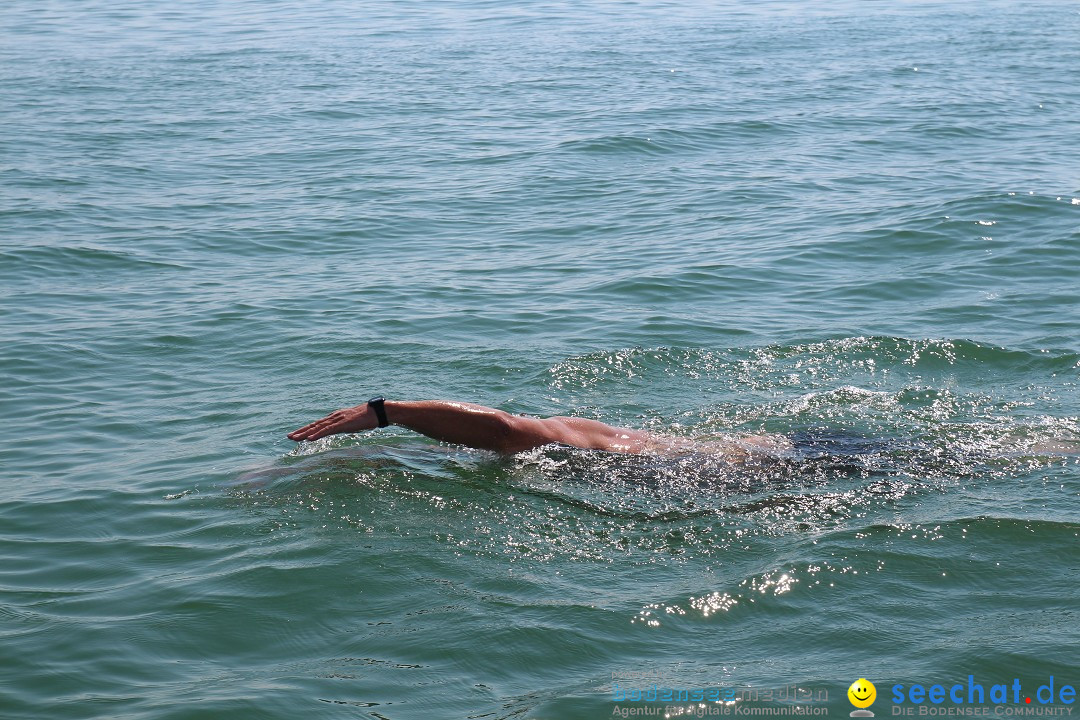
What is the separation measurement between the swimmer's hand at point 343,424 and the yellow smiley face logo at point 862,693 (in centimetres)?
295

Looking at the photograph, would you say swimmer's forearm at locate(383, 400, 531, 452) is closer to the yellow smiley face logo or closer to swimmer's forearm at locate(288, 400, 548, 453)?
swimmer's forearm at locate(288, 400, 548, 453)

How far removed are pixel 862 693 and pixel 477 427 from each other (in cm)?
275

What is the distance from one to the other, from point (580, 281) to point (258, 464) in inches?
190

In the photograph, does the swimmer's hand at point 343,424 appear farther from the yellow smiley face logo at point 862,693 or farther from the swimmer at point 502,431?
the yellow smiley face logo at point 862,693

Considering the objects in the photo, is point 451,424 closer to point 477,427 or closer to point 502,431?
point 477,427

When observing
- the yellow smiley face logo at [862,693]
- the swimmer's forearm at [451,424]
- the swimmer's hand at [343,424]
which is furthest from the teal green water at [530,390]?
the swimmer's hand at [343,424]

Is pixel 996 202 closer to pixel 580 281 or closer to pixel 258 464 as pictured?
pixel 580 281

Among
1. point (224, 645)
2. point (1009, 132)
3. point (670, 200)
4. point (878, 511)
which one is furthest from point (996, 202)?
point (224, 645)

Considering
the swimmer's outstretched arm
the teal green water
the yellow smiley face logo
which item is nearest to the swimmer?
the swimmer's outstretched arm

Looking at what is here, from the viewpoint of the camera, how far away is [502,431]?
6906mm

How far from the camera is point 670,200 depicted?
14.6m

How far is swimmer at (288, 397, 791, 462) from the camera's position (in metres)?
6.64

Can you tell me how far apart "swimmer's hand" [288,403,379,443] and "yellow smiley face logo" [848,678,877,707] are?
295cm

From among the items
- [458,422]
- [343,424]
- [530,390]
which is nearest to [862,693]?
[458,422]
